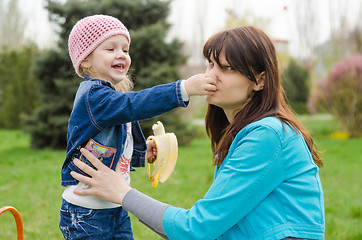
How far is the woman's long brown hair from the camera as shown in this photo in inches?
68.5

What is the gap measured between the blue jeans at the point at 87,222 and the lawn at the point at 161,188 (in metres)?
1.52

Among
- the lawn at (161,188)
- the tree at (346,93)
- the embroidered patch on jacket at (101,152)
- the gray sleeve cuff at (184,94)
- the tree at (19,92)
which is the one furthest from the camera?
the tree at (19,92)

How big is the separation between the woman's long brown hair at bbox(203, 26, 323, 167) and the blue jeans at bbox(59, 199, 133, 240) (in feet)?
2.18

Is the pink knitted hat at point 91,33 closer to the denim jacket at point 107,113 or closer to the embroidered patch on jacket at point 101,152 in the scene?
Result: the denim jacket at point 107,113

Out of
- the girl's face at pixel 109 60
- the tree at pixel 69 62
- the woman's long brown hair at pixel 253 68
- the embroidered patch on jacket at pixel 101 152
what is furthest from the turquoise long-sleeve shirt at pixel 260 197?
the tree at pixel 69 62

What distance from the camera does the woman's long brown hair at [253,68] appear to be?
5.71 ft

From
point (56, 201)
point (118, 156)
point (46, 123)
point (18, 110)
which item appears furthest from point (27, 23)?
point (118, 156)

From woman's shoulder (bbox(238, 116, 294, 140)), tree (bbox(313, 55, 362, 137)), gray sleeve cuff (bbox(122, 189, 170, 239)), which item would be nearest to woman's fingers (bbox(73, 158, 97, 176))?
gray sleeve cuff (bbox(122, 189, 170, 239))

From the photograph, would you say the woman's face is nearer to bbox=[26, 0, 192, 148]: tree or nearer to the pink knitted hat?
the pink knitted hat

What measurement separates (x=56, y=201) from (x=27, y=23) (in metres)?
30.6

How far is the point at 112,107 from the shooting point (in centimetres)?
180

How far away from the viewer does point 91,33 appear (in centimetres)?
204

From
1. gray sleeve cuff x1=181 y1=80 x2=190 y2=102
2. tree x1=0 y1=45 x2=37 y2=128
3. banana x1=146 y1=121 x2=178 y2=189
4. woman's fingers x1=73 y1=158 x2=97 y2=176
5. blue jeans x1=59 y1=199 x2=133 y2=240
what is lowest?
tree x1=0 y1=45 x2=37 y2=128

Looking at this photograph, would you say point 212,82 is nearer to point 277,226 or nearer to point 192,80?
point 192,80
